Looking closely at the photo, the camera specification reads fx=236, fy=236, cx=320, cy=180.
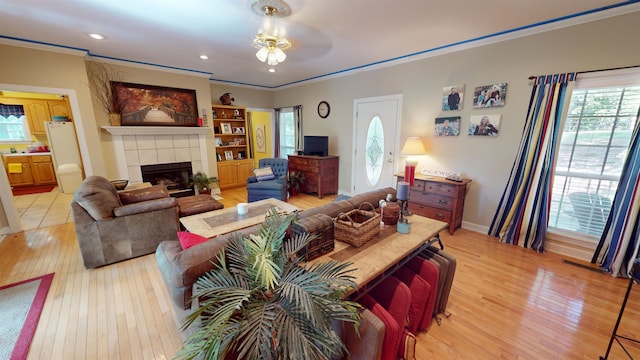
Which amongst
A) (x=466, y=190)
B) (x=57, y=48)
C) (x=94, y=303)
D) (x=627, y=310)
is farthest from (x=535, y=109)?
(x=57, y=48)

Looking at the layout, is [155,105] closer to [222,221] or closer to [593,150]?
[222,221]

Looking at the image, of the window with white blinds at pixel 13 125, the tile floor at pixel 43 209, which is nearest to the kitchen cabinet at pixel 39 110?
the window with white blinds at pixel 13 125

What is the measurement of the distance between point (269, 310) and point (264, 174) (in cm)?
384

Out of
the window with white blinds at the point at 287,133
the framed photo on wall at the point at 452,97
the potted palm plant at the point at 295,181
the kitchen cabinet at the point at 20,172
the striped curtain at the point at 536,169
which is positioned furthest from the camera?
the window with white blinds at the point at 287,133

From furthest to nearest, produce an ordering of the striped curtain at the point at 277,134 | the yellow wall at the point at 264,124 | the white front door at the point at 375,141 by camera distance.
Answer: the yellow wall at the point at 264,124
the striped curtain at the point at 277,134
the white front door at the point at 375,141

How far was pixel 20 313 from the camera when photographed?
1.86m

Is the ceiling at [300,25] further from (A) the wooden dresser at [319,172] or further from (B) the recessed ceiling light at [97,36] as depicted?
(A) the wooden dresser at [319,172]

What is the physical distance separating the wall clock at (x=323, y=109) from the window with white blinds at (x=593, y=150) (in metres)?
3.71

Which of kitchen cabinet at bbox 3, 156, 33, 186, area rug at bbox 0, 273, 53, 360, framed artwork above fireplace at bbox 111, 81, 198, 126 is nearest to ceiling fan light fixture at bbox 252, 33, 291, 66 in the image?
area rug at bbox 0, 273, 53, 360

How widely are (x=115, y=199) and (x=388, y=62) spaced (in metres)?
4.25

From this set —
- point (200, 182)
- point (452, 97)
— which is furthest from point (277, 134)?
point (452, 97)

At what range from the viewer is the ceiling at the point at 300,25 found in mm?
2191

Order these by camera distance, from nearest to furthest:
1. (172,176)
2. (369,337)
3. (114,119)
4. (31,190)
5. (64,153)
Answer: (369,337)
(114,119)
(172,176)
(64,153)
(31,190)

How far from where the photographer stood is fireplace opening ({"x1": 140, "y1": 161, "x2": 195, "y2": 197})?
15.2 feet
